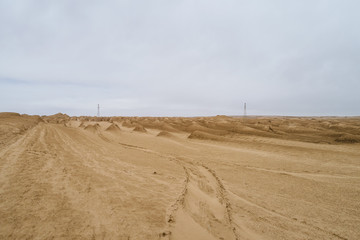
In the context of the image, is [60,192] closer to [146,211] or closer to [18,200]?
[18,200]

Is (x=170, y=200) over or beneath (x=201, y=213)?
over

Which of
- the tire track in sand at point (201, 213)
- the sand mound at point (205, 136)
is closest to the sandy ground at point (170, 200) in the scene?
the tire track in sand at point (201, 213)

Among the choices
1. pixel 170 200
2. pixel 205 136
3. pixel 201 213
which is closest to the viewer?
pixel 201 213

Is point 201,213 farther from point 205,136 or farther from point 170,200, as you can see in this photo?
point 205,136

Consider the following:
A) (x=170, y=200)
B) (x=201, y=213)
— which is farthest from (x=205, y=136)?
(x=201, y=213)

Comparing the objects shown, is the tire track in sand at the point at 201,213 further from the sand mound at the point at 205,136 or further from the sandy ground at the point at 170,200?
the sand mound at the point at 205,136

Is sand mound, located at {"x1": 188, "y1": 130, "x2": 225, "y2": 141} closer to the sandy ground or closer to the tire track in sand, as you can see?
the sandy ground

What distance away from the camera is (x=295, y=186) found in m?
6.05

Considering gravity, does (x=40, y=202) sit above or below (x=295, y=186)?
above

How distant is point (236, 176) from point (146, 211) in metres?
4.47

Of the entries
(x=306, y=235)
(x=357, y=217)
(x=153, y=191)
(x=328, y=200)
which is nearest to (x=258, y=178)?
(x=328, y=200)

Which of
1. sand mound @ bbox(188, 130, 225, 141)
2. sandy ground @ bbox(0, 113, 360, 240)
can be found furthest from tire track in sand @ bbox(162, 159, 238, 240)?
sand mound @ bbox(188, 130, 225, 141)

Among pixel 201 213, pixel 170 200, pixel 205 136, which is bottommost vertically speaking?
pixel 201 213

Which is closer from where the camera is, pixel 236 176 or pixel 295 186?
pixel 295 186
